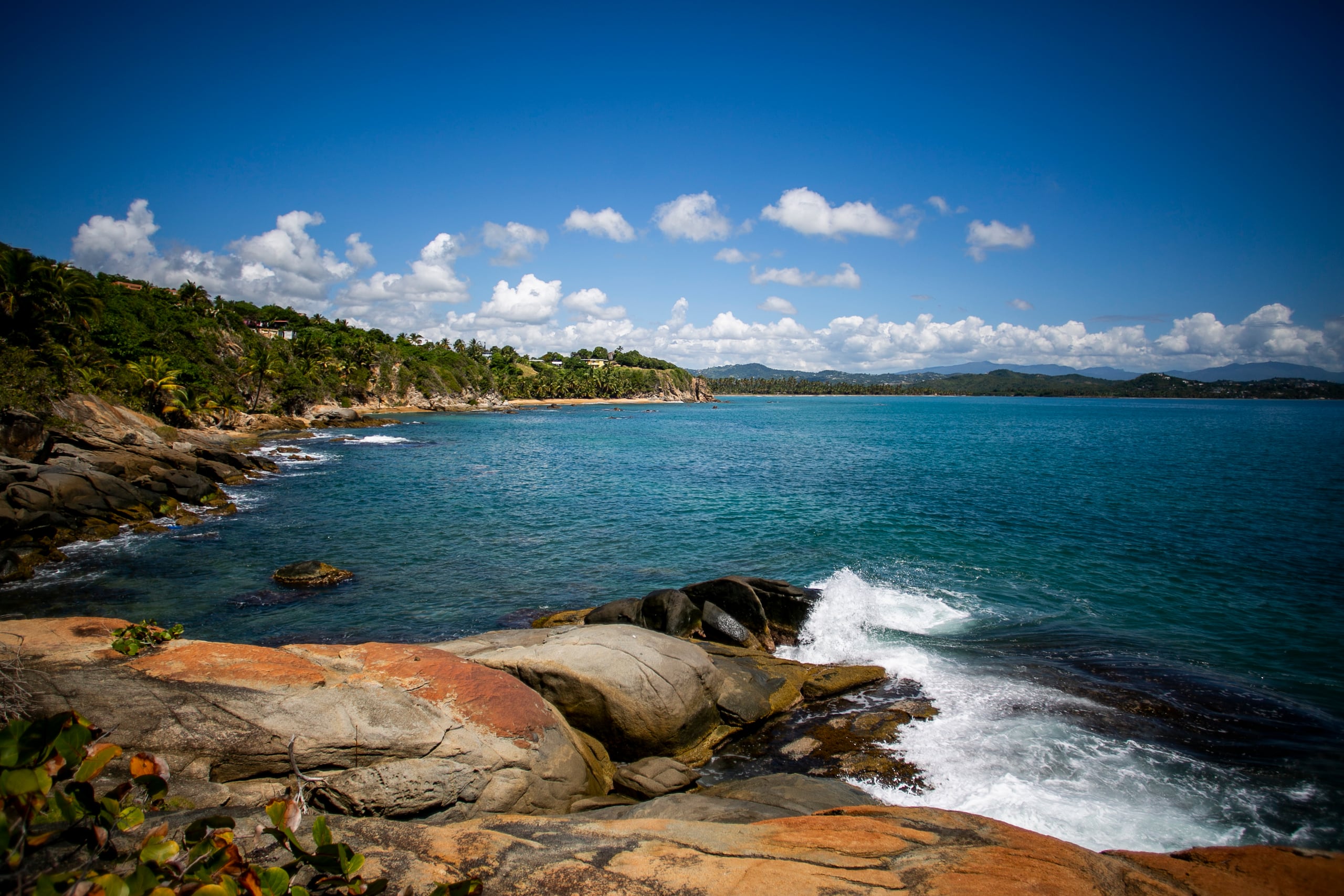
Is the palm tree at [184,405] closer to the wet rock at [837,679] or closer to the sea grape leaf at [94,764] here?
the wet rock at [837,679]

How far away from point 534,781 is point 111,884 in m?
7.00

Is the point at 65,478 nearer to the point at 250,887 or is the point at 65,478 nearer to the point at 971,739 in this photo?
the point at 250,887

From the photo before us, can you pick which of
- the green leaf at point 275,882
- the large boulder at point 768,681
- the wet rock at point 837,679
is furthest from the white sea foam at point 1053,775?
the green leaf at point 275,882

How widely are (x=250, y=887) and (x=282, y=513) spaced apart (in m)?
33.4

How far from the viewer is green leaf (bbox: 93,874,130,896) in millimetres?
2270

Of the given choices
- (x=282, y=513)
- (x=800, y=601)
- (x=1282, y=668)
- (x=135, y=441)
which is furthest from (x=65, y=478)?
(x=1282, y=668)

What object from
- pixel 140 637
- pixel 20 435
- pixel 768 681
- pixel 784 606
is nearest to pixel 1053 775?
pixel 768 681

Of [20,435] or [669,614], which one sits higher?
[20,435]

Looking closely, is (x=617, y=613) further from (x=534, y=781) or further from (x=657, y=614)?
(x=534, y=781)

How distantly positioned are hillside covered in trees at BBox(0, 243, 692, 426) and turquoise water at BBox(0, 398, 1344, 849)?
16916mm

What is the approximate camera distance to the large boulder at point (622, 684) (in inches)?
429

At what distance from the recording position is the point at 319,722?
7797 millimetres

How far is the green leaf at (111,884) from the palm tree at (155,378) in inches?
2781

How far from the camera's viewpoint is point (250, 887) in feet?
9.01
